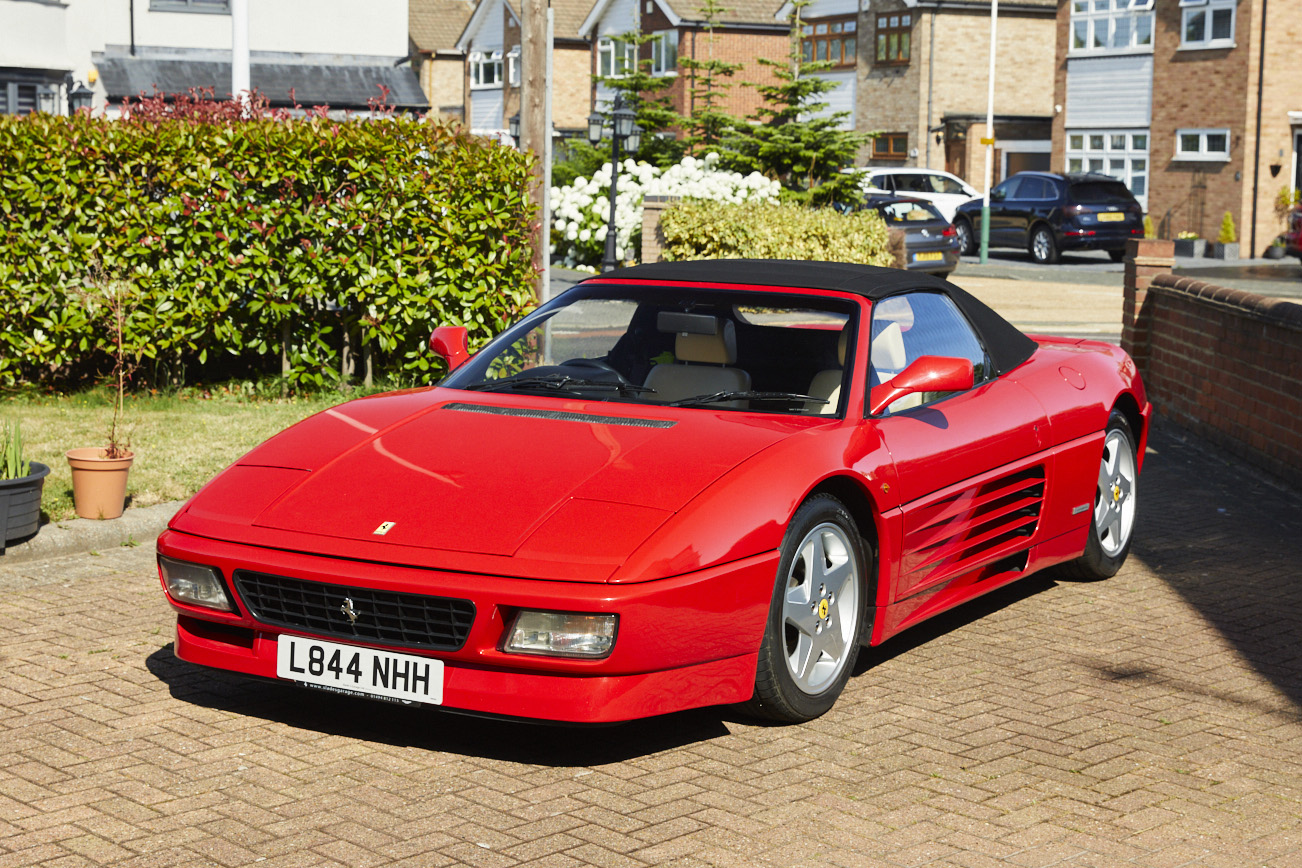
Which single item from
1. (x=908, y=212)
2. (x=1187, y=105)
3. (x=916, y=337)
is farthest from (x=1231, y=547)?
(x=1187, y=105)

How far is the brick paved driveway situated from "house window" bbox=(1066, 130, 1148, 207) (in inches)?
1556

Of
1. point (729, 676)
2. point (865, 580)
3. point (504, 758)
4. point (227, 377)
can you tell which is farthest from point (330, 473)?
point (227, 377)

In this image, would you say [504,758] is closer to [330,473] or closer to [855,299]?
[330,473]

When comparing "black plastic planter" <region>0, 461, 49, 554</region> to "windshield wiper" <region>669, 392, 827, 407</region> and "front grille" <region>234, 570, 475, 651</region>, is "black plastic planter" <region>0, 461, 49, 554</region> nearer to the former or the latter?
"front grille" <region>234, 570, 475, 651</region>

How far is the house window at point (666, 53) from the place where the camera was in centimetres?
5731

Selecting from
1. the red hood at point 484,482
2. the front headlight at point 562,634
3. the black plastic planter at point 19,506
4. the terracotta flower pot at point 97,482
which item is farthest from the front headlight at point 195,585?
the terracotta flower pot at point 97,482

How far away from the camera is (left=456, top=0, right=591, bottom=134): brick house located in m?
65.4

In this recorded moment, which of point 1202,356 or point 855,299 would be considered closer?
point 855,299

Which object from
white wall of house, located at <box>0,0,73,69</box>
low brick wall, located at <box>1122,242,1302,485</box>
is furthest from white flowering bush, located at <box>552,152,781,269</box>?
white wall of house, located at <box>0,0,73,69</box>

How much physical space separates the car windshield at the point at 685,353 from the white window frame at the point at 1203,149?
37.7 metres

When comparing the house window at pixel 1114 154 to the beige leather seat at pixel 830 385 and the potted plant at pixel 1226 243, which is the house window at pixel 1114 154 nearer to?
the potted plant at pixel 1226 243

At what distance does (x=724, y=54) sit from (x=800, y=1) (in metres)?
20.8

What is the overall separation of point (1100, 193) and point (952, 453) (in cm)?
3160

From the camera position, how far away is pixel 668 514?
4625mm
